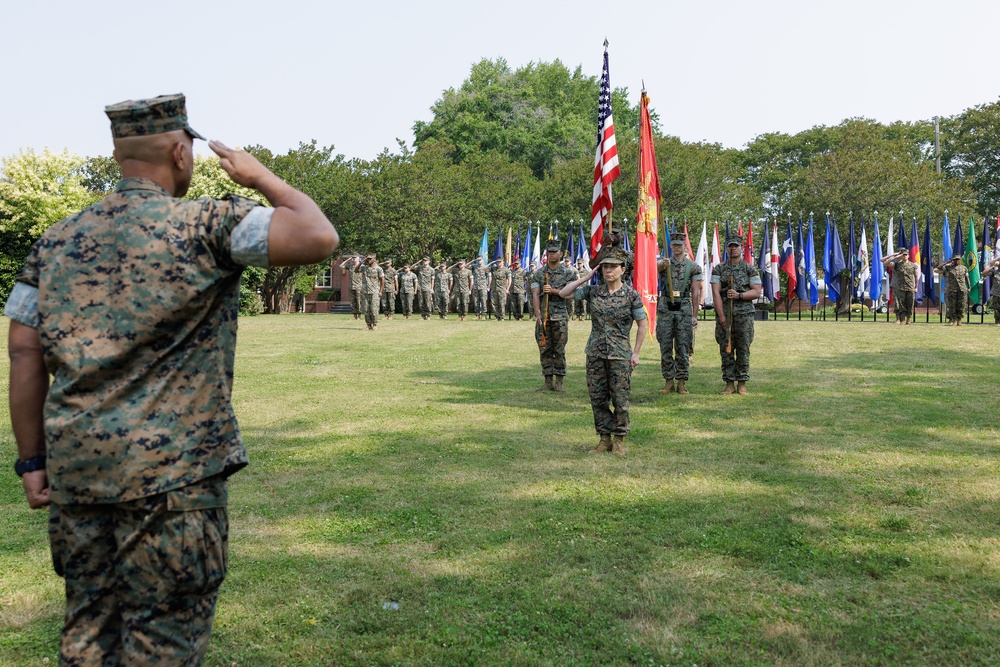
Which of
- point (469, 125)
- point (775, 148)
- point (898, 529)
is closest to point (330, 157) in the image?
point (469, 125)

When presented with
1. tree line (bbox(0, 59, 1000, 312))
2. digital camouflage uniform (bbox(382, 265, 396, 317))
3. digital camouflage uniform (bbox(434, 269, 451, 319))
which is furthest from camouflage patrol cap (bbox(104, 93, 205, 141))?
tree line (bbox(0, 59, 1000, 312))

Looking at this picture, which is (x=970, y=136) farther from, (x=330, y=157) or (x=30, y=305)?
(x=30, y=305)

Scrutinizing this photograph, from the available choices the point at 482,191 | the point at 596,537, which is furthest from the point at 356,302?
the point at 596,537

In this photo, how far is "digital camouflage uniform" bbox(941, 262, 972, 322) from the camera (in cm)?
2827

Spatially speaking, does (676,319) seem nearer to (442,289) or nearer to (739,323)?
(739,323)

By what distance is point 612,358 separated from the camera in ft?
29.4

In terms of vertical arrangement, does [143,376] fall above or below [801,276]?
below

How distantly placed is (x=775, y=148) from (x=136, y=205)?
65.2 metres

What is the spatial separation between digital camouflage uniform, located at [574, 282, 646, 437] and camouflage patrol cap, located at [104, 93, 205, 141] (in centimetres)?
642

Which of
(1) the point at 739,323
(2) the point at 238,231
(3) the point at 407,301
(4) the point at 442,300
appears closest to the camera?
(2) the point at 238,231

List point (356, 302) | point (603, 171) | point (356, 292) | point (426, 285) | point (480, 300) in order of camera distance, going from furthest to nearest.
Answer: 1. point (480, 300)
2. point (426, 285)
3. point (356, 302)
4. point (356, 292)
5. point (603, 171)

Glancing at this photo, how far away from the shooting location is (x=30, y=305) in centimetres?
290

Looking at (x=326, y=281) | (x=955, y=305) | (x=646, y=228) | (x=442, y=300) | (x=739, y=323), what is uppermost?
(x=326, y=281)

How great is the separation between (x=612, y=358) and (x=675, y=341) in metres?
4.64
